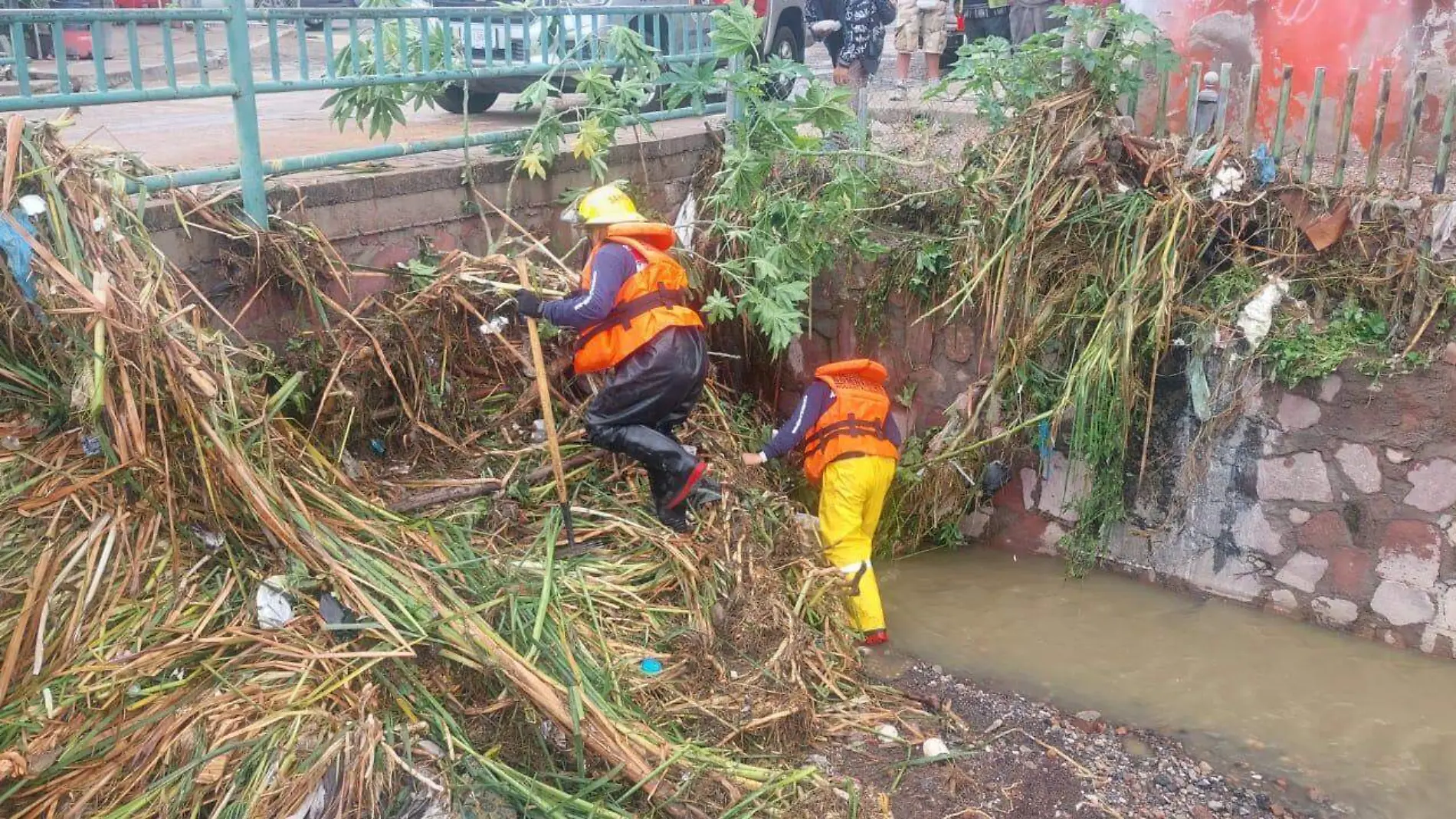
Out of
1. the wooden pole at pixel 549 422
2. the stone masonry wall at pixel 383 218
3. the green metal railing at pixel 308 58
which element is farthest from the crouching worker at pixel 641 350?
the green metal railing at pixel 308 58

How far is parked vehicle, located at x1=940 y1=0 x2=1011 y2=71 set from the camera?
32.8 ft

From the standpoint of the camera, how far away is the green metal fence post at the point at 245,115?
425 cm

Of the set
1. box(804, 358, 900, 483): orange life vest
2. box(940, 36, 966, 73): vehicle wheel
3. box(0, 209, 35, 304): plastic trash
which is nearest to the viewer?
box(0, 209, 35, 304): plastic trash

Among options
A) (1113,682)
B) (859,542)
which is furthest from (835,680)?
(1113,682)

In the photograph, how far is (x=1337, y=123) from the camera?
5.12m

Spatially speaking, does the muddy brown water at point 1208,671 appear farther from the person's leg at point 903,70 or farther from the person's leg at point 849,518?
the person's leg at point 903,70

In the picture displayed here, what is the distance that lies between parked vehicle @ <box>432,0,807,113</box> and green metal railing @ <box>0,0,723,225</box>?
2 centimetres

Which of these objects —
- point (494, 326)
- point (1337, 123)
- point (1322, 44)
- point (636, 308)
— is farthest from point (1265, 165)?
point (494, 326)

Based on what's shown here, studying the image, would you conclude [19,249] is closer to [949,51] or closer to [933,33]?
[933,33]

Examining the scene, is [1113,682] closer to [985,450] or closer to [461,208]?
[985,450]

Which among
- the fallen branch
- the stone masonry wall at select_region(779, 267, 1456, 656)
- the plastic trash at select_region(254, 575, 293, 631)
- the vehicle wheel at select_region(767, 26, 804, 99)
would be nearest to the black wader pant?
the fallen branch

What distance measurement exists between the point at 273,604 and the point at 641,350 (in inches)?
67.6

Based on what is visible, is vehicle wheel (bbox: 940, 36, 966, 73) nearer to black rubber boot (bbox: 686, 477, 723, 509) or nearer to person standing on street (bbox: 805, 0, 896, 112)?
person standing on street (bbox: 805, 0, 896, 112)

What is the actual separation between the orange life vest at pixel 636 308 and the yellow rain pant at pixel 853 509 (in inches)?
40.2
